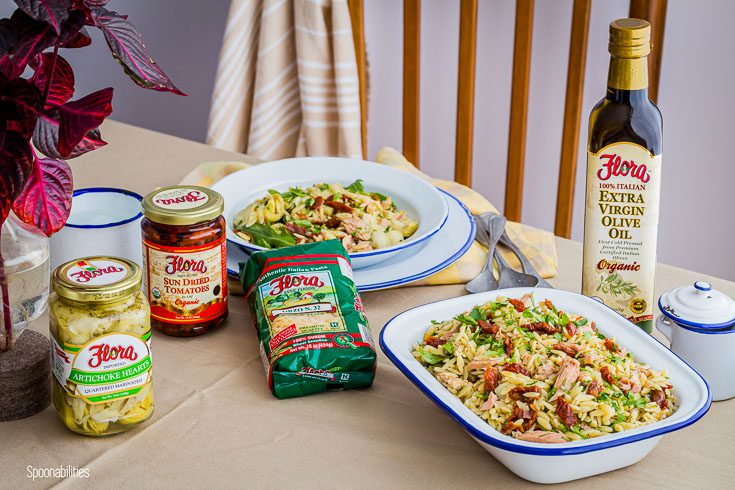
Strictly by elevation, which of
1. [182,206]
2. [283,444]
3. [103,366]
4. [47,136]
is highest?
[47,136]

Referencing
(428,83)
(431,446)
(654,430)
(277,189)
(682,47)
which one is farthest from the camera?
(428,83)

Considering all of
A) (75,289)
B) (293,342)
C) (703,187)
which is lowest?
(703,187)

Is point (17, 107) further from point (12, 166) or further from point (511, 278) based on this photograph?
point (511, 278)

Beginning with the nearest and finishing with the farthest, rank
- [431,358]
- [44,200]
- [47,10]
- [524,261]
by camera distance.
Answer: [47,10]
[44,200]
[431,358]
[524,261]

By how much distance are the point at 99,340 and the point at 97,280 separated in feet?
0.19

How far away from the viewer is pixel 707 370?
916 mm

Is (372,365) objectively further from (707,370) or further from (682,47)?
(682,47)

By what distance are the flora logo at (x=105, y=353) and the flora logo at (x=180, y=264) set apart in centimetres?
16

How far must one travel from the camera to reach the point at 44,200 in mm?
801

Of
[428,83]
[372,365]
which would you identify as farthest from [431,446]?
[428,83]

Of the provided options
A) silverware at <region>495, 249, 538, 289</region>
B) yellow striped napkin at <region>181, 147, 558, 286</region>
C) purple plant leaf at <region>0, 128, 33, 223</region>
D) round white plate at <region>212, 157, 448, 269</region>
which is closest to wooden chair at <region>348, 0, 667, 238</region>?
yellow striped napkin at <region>181, 147, 558, 286</region>

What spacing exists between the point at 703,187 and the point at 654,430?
1.46 m

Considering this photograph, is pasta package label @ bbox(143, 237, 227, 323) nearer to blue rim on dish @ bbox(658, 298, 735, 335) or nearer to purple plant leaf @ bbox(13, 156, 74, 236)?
purple plant leaf @ bbox(13, 156, 74, 236)

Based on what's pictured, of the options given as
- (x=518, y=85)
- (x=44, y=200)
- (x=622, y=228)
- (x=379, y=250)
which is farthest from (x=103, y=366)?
(x=518, y=85)
